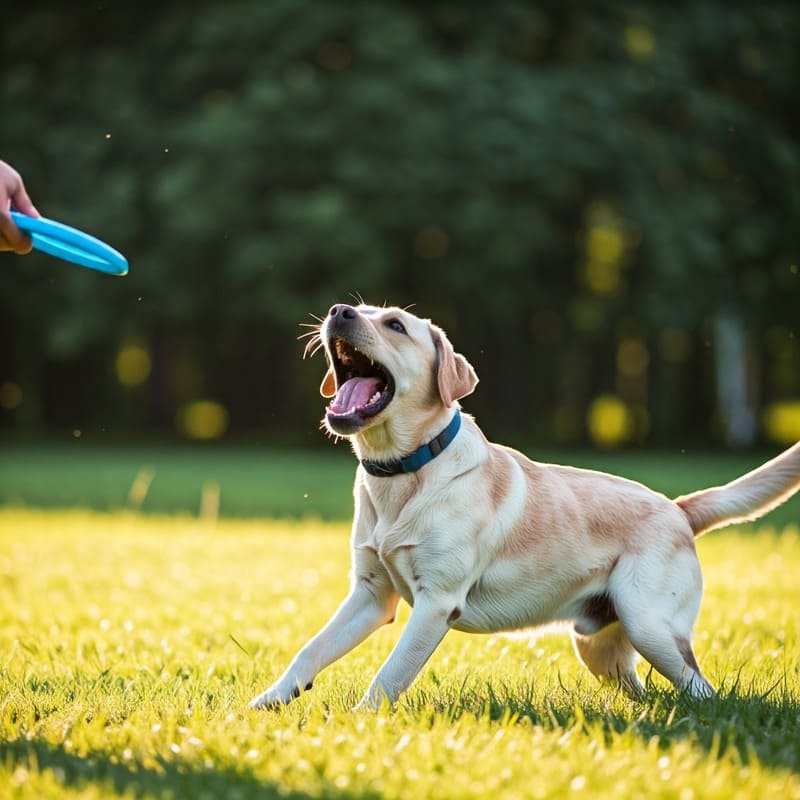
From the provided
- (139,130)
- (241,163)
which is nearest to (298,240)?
(241,163)

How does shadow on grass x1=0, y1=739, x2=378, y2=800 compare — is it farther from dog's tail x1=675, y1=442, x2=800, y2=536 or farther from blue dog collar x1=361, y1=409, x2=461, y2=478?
dog's tail x1=675, y1=442, x2=800, y2=536

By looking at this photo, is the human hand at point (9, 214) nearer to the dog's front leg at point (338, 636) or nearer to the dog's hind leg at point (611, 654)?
the dog's front leg at point (338, 636)

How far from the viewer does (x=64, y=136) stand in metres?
23.4

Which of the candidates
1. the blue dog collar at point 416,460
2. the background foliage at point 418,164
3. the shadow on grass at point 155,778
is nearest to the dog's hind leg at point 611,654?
the blue dog collar at point 416,460

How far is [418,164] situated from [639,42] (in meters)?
6.17

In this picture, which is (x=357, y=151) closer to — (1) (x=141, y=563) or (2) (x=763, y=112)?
(2) (x=763, y=112)

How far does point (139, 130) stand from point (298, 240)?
14.5ft

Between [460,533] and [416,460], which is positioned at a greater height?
[416,460]

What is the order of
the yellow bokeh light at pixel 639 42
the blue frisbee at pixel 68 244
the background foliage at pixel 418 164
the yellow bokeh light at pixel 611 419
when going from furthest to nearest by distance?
the yellow bokeh light at pixel 611 419 < the yellow bokeh light at pixel 639 42 < the background foliage at pixel 418 164 < the blue frisbee at pixel 68 244

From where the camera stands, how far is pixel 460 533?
176 inches

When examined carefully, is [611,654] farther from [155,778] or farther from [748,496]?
[155,778]

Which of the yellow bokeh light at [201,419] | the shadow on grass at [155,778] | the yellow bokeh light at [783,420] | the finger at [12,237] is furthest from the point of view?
the yellow bokeh light at [201,419]

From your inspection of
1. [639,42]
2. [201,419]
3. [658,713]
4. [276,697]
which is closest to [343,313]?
[276,697]

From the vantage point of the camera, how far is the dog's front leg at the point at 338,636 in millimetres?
4473
